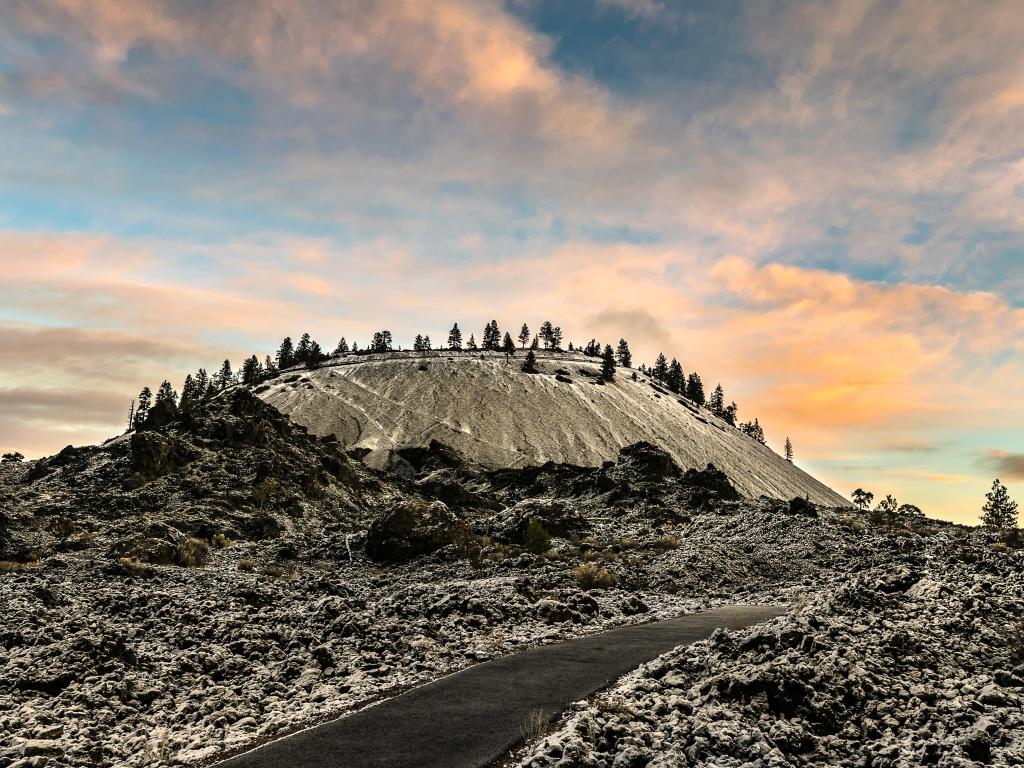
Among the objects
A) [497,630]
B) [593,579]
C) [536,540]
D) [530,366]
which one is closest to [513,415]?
[530,366]

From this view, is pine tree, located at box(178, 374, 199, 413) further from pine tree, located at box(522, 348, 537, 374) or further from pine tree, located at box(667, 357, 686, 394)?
pine tree, located at box(667, 357, 686, 394)

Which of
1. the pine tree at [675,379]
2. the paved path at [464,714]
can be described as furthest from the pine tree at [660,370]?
the paved path at [464,714]

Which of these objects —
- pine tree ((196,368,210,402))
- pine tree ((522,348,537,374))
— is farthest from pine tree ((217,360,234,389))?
pine tree ((522,348,537,374))

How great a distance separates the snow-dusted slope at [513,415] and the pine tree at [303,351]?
15.9m

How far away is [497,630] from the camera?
1636cm

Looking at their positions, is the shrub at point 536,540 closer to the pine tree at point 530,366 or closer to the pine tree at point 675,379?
the pine tree at point 530,366

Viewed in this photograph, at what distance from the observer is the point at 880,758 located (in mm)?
7453

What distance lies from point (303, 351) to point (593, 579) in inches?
6779

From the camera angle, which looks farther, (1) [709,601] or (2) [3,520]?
(2) [3,520]

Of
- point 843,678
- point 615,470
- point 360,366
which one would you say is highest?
point 360,366

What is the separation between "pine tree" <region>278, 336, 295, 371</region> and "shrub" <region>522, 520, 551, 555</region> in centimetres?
15216

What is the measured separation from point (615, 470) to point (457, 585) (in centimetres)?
5293

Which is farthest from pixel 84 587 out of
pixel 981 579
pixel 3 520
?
pixel 981 579

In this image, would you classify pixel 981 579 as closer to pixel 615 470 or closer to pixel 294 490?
pixel 294 490
